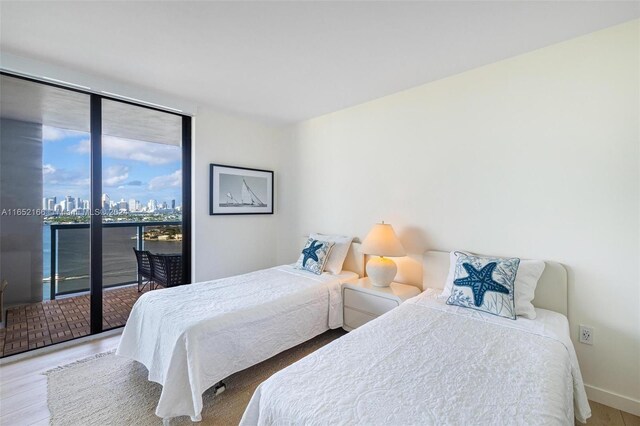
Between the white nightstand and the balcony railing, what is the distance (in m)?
2.14

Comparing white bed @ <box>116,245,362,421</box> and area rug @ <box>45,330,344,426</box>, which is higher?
white bed @ <box>116,245,362,421</box>

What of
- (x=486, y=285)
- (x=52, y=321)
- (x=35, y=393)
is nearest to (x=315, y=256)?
(x=486, y=285)

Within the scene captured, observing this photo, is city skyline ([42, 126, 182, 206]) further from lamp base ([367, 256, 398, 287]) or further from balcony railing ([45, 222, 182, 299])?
lamp base ([367, 256, 398, 287])

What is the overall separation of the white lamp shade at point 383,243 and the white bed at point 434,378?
804 millimetres

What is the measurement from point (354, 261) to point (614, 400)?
2.15 metres

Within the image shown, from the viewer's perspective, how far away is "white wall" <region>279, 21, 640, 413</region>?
68.7 inches

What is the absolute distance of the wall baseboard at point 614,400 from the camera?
172cm

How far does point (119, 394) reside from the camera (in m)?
1.87

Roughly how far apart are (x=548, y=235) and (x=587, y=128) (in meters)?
0.77

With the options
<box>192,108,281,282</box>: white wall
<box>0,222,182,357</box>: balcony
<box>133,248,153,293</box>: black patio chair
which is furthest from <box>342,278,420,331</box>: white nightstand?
<box>0,222,182,357</box>: balcony

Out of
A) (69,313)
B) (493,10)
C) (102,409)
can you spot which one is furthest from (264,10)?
(69,313)

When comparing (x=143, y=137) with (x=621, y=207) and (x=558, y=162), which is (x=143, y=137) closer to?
(x=558, y=162)

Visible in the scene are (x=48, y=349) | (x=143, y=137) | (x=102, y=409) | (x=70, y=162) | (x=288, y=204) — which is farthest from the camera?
(x=288, y=204)

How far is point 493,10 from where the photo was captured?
5.28 feet
